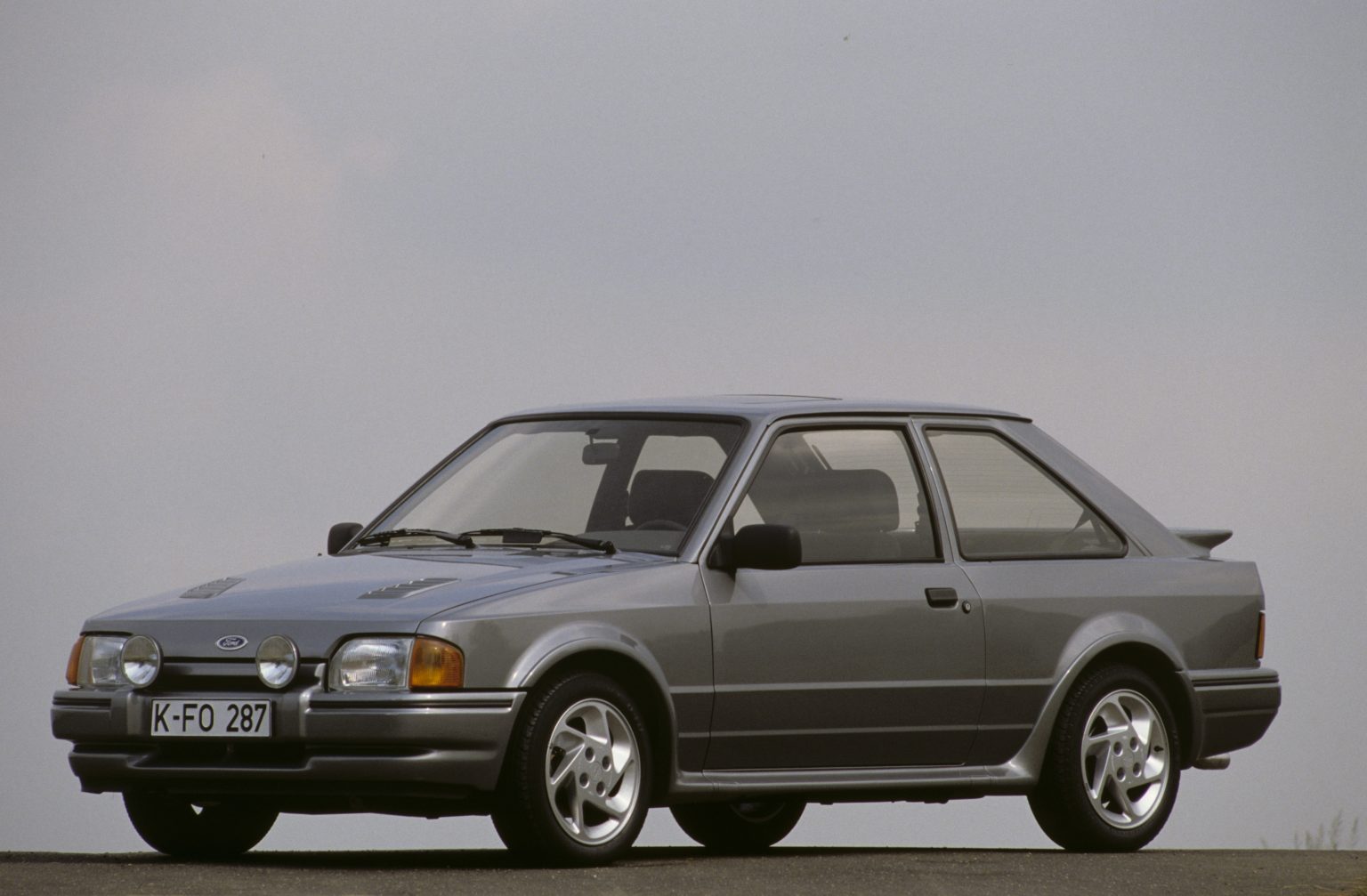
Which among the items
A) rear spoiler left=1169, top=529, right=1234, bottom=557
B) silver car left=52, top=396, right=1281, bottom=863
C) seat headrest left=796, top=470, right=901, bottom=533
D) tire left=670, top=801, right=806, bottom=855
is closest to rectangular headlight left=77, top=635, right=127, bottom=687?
silver car left=52, top=396, right=1281, bottom=863

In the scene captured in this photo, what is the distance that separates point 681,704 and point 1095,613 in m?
2.37

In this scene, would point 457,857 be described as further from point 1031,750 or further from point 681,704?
point 1031,750

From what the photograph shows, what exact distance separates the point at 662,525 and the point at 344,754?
5.79 feet

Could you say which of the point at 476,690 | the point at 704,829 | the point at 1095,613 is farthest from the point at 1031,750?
the point at 476,690

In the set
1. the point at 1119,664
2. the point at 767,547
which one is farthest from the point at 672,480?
the point at 1119,664

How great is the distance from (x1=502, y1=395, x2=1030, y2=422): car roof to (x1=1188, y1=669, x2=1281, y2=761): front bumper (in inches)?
63.9

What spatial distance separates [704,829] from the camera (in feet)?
39.6

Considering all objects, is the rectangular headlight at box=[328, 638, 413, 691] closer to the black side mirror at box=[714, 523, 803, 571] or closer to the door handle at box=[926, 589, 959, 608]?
the black side mirror at box=[714, 523, 803, 571]

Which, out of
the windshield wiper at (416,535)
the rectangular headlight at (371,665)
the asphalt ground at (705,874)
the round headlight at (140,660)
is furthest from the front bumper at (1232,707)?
the round headlight at (140,660)

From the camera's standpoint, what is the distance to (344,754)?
8898mm

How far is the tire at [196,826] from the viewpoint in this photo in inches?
390

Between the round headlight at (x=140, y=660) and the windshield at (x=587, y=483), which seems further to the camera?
the windshield at (x=587, y=483)

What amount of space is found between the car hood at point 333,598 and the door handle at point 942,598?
1.32 metres

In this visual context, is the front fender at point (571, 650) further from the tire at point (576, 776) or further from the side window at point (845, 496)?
the side window at point (845, 496)
